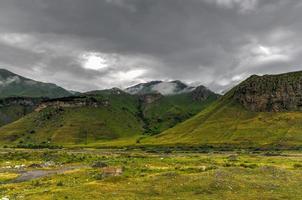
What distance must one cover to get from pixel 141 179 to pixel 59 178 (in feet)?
77.1

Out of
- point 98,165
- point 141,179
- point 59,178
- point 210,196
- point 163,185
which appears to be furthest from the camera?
point 98,165

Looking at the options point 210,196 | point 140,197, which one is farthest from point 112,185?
point 210,196

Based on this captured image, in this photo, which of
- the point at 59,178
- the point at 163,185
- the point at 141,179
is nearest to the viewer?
the point at 163,185

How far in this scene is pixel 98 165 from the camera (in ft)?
334

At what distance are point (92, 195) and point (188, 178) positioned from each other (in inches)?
623

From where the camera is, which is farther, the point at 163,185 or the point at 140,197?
the point at 163,185

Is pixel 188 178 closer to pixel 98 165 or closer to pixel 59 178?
pixel 59 178

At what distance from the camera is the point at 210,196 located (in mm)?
48031

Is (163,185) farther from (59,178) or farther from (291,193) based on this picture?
(59,178)

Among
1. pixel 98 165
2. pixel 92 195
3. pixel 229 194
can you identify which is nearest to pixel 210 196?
pixel 229 194

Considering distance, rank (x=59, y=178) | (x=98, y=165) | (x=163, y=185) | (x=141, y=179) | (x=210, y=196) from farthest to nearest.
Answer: (x=98, y=165)
(x=59, y=178)
(x=141, y=179)
(x=163, y=185)
(x=210, y=196)

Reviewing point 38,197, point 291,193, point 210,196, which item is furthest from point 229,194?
point 38,197

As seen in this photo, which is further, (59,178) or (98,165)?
(98,165)

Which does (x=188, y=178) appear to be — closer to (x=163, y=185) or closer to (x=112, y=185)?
(x=163, y=185)
